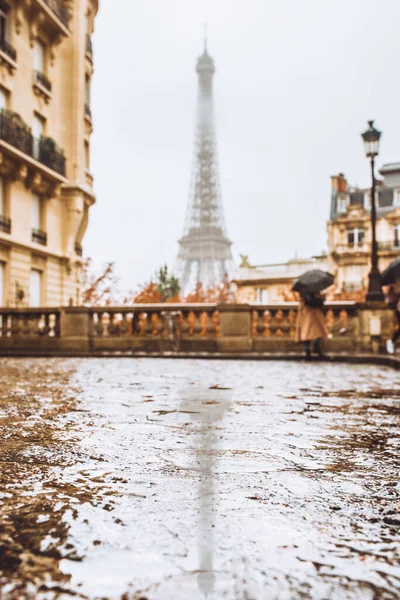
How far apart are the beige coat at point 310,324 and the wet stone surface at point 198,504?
8250mm

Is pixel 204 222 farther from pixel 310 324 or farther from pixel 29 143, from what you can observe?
pixel 310 324

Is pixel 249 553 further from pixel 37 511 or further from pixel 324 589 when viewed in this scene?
pixel 37 511

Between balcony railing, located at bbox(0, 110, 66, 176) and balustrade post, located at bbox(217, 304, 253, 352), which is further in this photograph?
balcony railing, located at bbox(0, 110, 66, 176)

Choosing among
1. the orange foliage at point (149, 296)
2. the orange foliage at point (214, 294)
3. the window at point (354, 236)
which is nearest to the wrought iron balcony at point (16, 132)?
the orange foliage at point (149, 296)

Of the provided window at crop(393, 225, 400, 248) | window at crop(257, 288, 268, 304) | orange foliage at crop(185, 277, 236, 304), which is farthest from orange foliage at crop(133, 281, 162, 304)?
window at crop(393, 225, 400, 248)

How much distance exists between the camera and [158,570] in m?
1.49

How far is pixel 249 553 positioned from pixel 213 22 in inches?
5142

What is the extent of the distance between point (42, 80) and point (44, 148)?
273cm

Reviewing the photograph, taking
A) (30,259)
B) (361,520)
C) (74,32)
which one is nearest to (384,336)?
(361,520)

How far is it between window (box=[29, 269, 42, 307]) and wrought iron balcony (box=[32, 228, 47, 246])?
1113 millimetres

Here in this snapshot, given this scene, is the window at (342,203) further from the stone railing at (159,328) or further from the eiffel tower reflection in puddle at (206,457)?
the eiffel tower reflection in puddle at (206,457)

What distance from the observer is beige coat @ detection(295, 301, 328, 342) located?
12.6 metres

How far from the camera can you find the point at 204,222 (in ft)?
255

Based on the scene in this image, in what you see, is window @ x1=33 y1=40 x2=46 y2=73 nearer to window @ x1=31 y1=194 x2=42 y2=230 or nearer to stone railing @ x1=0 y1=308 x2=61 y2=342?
window @ x1=31 y1=194 x2=42 y2=230
